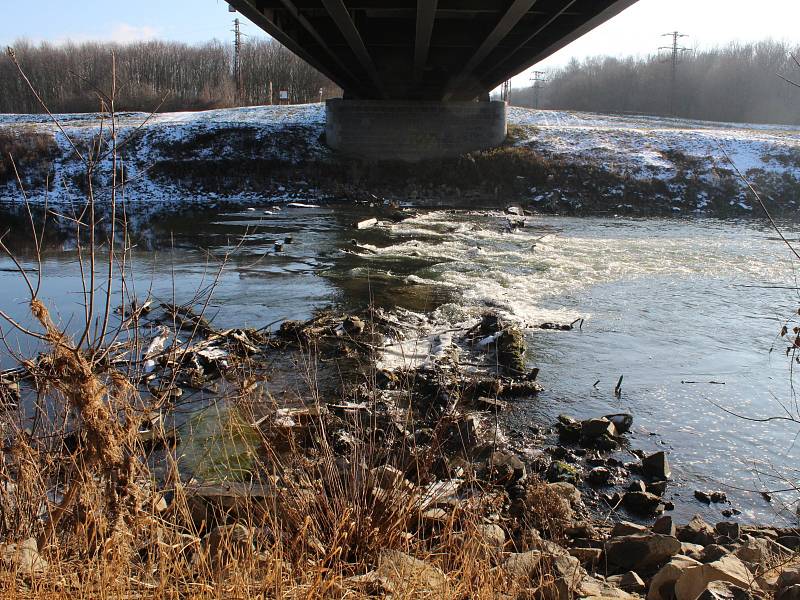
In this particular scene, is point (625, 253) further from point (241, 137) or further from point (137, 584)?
point (241, 137)

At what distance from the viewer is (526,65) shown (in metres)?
24.0

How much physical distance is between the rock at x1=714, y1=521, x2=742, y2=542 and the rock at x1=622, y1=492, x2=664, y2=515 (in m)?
0.50

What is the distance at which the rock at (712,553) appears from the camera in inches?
173

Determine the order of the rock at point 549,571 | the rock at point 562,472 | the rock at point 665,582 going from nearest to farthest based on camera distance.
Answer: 1. the rock at point 549,571
2. the rock at point 665,582
3. the rock at point 562,472

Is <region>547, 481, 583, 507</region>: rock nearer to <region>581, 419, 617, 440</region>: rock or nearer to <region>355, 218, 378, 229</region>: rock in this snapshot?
<region>581, 419, 617, 440</region>: rock

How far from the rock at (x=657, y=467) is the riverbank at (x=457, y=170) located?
889 inches

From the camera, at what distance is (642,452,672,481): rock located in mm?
6039

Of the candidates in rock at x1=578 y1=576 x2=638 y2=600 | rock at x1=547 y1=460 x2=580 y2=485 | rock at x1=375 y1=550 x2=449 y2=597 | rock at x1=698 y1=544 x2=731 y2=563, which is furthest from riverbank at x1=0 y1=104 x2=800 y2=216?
rock at x1=375 y1=550 x2=449 y2=597

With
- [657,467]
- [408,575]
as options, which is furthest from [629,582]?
[657,467]

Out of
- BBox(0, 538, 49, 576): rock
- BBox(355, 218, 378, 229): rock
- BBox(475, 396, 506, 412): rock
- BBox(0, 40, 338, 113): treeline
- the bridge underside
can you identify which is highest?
BBox(0, 40, 338, 113): treeline

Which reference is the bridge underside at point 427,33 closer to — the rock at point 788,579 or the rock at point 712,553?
the rock at point 712,553

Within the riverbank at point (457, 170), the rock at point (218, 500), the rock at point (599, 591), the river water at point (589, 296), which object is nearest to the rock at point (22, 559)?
the rock at point (218, 500)

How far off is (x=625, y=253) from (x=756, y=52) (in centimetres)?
9318

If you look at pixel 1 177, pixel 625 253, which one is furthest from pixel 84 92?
pixel 625 253
